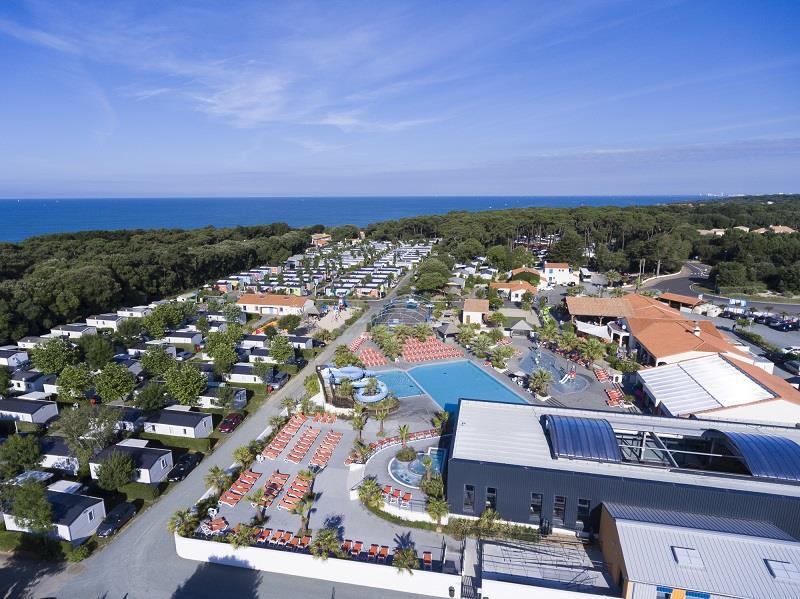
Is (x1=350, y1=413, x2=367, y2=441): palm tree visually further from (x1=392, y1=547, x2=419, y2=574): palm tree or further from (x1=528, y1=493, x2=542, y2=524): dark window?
(x1=528, y1=493, x2=542, y2=524): dark window

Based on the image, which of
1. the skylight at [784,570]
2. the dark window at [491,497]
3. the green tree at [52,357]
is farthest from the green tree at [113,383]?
the skylight at [784,570]

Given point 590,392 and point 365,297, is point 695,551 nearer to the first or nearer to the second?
point 590,392

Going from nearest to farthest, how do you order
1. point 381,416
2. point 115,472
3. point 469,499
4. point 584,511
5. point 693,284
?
point 584,511
point 469,499
point 115,472
point 381,416
point 693,284

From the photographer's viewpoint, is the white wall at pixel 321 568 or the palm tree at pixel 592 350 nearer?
the white wall at pixel 321 568

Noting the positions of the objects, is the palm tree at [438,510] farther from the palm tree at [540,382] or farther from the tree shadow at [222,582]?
the palm tree at [540,382]

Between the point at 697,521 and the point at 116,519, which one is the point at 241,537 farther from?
the point at 697,521

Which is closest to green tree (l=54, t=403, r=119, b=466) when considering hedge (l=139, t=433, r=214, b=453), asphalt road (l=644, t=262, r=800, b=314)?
hedge (l=139, t=433, r=214, b=453)

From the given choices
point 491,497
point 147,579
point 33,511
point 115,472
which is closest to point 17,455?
point 115,472

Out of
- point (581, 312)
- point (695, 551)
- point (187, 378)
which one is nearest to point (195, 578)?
point (187, 378)
